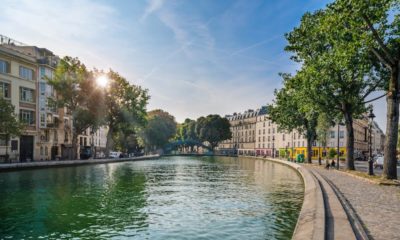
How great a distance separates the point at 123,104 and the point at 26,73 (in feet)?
70.9

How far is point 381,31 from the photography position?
23844 mm

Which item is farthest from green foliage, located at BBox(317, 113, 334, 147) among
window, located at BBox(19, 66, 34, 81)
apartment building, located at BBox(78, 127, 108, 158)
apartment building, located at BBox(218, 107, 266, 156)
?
apartment building, located at BBox(218, 107, 266, 156)

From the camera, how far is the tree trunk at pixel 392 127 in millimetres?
22586

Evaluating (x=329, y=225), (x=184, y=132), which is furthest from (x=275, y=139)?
(x=329, y=225)

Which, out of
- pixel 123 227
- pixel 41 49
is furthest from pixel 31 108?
pixel 123 227

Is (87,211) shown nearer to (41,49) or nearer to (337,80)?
(337,80)

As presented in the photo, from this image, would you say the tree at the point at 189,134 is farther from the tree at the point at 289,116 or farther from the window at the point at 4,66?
the window at the point at 4,66

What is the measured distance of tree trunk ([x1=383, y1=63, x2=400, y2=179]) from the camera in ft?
74.1

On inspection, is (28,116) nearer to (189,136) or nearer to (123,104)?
(123,104)

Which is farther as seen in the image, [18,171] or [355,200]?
[18,171]

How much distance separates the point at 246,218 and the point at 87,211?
702cm

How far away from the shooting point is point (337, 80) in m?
33.1

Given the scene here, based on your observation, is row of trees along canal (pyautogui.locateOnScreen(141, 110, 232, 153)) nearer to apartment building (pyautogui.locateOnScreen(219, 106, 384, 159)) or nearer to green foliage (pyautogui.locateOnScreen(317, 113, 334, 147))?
apartment building (pyautogui.locateOnScreen(219, 106, 384, 159))

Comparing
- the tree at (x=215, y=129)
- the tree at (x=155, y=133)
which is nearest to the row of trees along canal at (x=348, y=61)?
the tree at (x=155, y=133)
